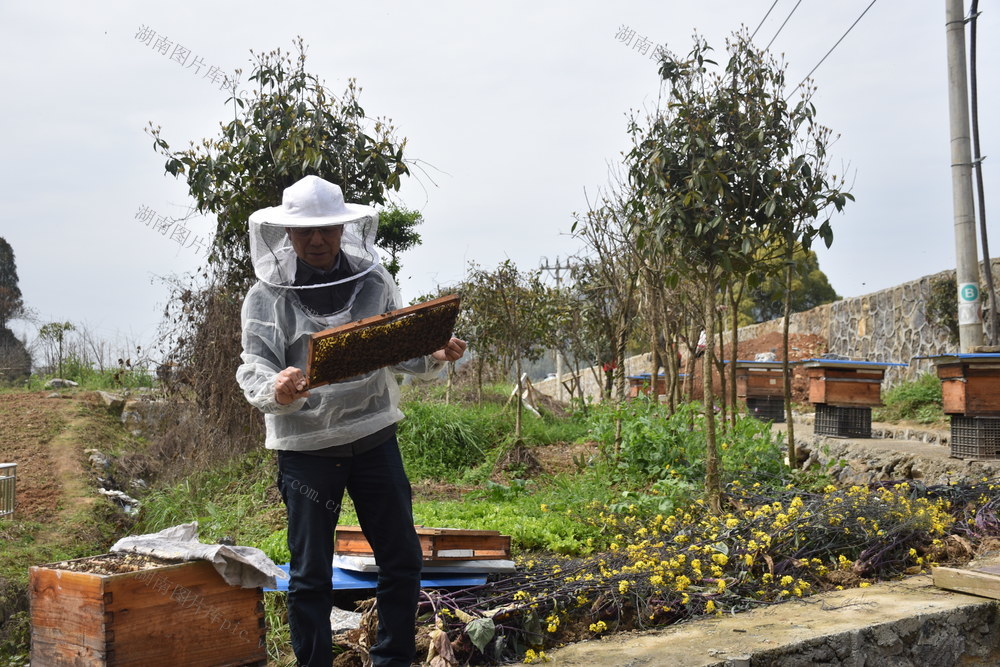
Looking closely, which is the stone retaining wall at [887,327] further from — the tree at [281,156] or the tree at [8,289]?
the tree at [8,289]

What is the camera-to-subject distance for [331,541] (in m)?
2.77

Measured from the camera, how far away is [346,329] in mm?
2441

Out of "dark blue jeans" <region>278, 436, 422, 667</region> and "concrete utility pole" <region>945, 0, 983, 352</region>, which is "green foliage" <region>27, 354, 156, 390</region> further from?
"concrete utility pole" <region>945, 0, 983, 352</region>

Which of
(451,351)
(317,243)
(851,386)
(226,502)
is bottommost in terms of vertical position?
(226,502)

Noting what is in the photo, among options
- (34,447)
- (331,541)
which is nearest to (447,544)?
(331,541)

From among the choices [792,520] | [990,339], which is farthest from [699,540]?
[990,339]

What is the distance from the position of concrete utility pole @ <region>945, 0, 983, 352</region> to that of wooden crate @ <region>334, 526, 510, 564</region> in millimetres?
7293

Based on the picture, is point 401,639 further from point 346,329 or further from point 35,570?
point 35,570

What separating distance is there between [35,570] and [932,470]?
6370mm

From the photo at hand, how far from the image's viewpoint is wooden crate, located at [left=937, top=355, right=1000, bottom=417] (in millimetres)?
6383

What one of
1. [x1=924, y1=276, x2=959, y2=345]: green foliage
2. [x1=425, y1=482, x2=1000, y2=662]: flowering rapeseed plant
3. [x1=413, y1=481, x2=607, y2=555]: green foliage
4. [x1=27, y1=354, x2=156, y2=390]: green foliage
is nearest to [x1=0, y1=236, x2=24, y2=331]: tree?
[x1=27, y1=354, x2=156, y2=390]: green foliage

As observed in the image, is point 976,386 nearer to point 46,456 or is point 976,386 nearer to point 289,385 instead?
point 289,385

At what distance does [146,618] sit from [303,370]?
3.24ft

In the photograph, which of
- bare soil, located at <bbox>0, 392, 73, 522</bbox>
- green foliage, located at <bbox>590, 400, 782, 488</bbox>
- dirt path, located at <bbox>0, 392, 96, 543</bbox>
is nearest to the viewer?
green foliage, located at <bbox>590, 400, 782, 488</bbox>
